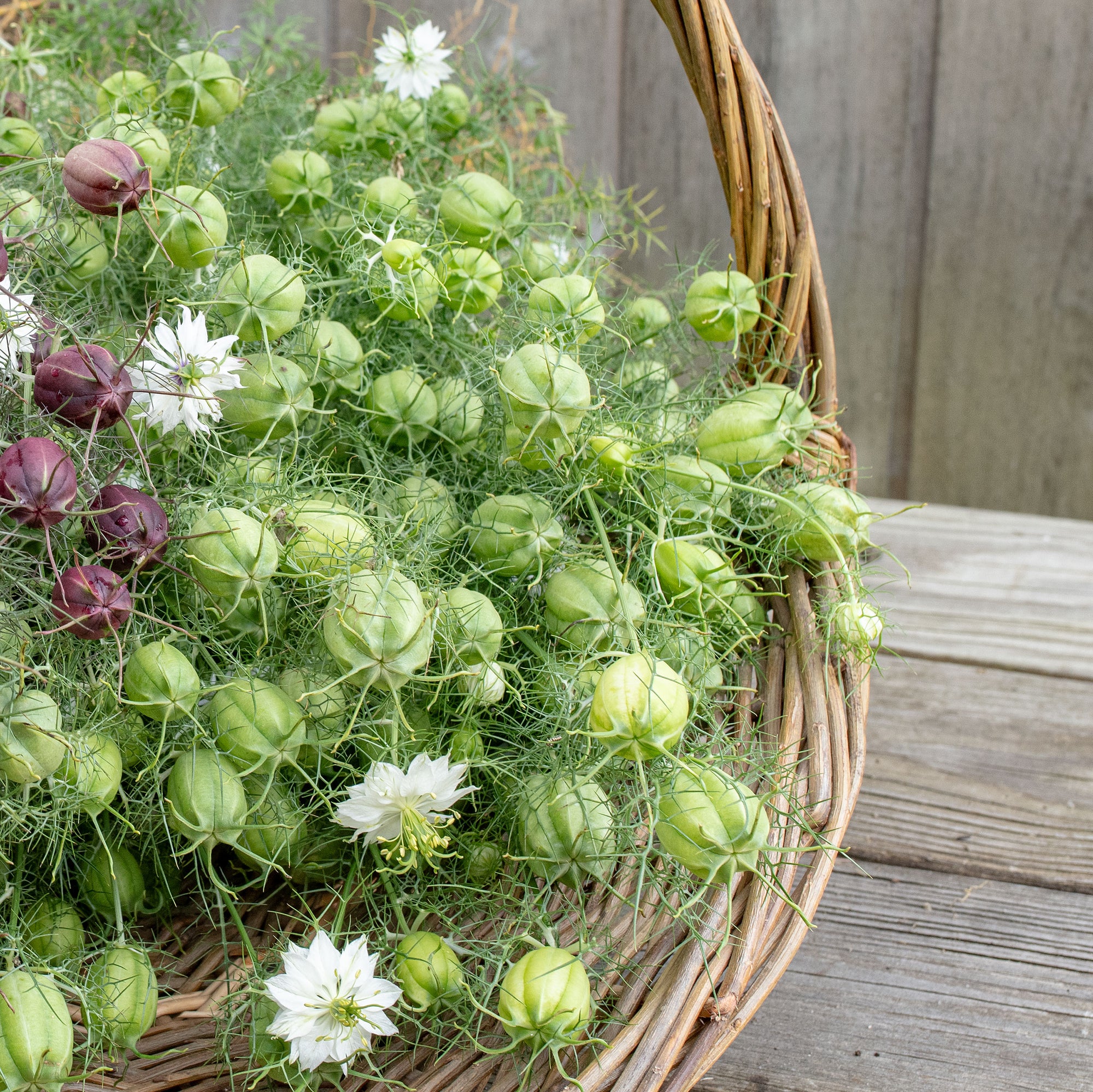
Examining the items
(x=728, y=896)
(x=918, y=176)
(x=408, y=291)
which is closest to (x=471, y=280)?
(x=408, y=291)

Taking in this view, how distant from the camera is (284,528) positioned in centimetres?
50

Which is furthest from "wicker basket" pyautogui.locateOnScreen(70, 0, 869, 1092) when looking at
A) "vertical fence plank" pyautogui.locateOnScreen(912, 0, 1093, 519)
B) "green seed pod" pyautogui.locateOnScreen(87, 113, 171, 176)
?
"vertical fence plank" pyautogui.locateOnScreen(912, 0, 1093, 519)

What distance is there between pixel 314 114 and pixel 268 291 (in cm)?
37

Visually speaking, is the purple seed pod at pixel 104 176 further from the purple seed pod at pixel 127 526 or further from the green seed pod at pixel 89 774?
A: the green seed pod at pixel 89 774

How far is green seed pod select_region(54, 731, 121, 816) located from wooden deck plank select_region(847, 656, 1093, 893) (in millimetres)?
514

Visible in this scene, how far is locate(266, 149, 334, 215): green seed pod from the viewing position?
2.19 ft

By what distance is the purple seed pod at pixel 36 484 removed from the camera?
42 centimetres

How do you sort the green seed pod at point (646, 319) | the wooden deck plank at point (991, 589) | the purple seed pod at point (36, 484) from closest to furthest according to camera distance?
the purple seed pod at point (36, 484) → the green seed pod at point (646, 319) → the wooden deck plank at point (991, 589)

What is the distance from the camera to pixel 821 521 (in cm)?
60

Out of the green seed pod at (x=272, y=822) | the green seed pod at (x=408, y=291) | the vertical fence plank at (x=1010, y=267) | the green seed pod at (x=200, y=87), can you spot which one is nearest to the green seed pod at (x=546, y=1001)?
the green seed pod at (x=272, y=822)

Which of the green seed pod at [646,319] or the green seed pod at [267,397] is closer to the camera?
the green seed pod at [267,397]

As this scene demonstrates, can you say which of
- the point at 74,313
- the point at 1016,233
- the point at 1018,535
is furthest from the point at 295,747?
the point at 1016,233

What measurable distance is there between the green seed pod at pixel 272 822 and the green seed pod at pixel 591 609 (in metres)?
0.16

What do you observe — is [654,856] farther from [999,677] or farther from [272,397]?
[999,677]
